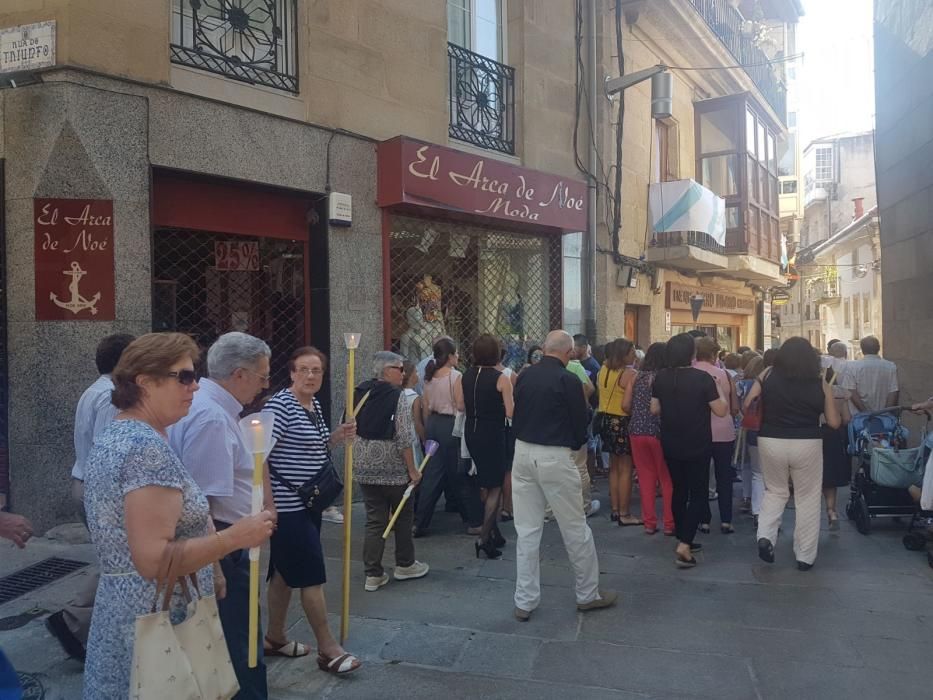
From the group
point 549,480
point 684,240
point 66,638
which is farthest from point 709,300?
point 66,638

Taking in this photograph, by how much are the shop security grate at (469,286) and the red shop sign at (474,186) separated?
57 cm

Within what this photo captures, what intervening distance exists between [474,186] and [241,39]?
2.94 metres

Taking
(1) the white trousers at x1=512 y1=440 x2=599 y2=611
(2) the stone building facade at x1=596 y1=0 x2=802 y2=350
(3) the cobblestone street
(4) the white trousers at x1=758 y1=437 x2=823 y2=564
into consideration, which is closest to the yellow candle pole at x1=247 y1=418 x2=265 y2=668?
(3) the cobblestone street

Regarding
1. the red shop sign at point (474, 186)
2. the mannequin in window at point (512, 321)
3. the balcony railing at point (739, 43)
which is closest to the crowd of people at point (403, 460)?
the mannequin in window at point (512, 321)

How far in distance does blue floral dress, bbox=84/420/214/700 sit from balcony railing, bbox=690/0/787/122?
14491 millimetres

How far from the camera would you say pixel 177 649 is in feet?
6.94

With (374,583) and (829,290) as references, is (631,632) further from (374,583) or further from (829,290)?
(829,290)

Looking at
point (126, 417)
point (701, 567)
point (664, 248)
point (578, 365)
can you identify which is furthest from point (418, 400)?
point (664, 248)

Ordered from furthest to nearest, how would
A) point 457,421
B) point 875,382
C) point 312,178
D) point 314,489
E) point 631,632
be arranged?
point 875,382, point 312,178, point 457,421, point 631,632, point 314,489

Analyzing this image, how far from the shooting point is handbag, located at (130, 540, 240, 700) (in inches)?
81.0

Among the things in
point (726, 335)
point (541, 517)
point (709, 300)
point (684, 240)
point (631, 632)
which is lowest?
point (631, 632)

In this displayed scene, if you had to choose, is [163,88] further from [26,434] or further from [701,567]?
[701,567]

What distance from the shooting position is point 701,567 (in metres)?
5.67

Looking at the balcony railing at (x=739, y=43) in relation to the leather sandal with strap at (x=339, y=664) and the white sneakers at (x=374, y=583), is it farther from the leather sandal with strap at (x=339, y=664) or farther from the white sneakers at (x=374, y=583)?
the leather sandal with strap at (x=339, y=664)
